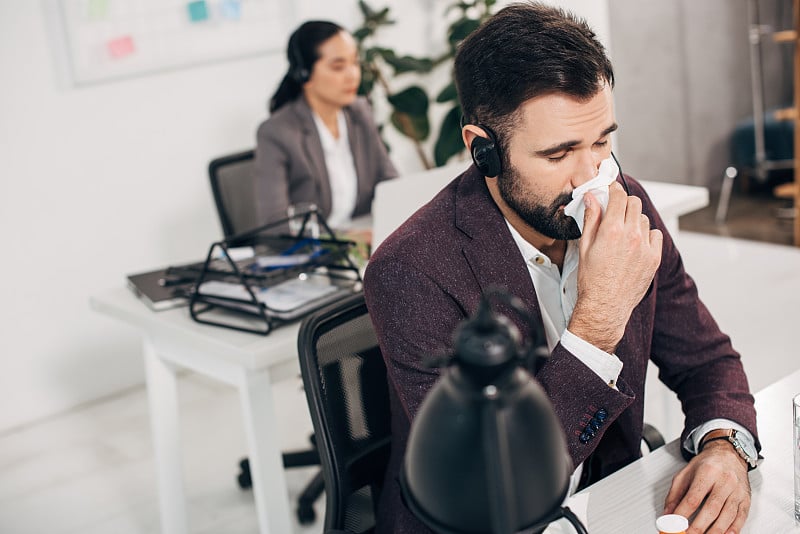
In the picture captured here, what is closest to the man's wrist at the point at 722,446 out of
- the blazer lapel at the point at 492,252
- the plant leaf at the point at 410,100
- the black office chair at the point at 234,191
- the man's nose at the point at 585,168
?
the blazer lapel at the point at 492,252

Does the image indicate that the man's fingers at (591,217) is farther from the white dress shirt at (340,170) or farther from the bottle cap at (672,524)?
the white dress shirt at (340,170)

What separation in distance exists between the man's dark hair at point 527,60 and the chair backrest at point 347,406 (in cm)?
39

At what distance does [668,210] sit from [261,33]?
2108mm

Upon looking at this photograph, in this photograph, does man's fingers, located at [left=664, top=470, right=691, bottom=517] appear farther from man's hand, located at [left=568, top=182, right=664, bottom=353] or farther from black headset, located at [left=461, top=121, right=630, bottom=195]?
black headset, located at [left=461, top=121, right=630, bottom=195]

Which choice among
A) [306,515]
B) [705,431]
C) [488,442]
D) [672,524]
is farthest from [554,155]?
[306,515]

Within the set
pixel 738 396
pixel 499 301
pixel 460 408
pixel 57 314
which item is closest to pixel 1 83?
pixel 57 314

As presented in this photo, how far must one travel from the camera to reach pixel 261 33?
12.5 ft

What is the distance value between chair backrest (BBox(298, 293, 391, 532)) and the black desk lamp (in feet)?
2.34

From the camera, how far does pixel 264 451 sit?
6.22ft

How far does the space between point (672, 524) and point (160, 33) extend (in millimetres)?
3121

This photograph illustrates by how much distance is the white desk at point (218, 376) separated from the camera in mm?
1823

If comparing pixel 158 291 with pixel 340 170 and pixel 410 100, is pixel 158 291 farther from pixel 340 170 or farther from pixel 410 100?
pixel 410 100

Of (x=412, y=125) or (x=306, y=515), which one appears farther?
(x=412, y=125)

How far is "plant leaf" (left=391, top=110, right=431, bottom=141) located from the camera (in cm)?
413
